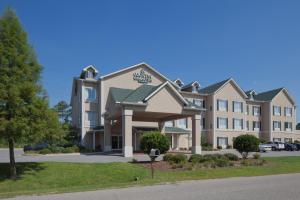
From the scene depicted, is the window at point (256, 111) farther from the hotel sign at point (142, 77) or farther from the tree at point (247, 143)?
the tree at point (247, 143)

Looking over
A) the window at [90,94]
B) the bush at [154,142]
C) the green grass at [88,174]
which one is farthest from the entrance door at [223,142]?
the green grass at [88,174]

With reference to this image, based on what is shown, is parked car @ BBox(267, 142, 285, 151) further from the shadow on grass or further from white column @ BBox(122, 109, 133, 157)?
the shadow on grass

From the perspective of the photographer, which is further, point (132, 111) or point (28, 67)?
point (132, 111)

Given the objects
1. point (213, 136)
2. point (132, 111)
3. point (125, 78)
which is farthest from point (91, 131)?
point (213, 136)

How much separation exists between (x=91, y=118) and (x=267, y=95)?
38532mm

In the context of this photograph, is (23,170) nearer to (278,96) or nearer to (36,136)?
(36,136)

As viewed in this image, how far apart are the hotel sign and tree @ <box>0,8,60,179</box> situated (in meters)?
30.1

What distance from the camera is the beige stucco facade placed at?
112ft

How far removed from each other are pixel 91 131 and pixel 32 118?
29178mm

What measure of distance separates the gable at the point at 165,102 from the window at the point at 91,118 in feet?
51.9

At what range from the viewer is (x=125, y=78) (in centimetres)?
4847

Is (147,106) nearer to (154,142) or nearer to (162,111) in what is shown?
(162,111)

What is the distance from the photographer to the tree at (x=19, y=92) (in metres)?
17.4

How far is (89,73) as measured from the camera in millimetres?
48438
